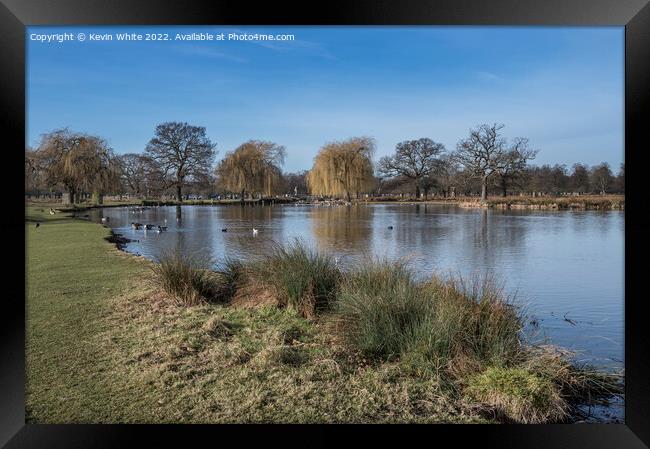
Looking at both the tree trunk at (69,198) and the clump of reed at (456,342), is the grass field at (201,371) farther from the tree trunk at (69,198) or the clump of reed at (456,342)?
the tree trunk at (69,198)

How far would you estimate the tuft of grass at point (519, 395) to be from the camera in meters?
3.16

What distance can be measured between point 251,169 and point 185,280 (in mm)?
16665

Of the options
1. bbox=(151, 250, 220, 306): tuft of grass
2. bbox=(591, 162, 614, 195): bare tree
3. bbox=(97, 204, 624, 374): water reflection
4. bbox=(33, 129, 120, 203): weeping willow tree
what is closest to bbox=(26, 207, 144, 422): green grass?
bbox=(151, 250, 220, 306): tuft of grass

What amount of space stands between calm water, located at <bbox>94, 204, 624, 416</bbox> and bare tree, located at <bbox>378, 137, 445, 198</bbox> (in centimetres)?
316

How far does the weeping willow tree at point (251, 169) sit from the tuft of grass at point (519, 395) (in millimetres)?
18728

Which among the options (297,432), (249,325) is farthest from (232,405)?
(249,325)

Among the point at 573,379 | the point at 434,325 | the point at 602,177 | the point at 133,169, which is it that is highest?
the point at 133,169

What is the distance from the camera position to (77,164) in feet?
63.8

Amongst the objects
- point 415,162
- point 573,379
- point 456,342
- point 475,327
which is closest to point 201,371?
point 456,342

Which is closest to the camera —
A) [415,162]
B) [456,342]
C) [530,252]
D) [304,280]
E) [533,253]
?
[456,342]

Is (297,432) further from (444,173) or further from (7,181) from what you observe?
(444,173)
